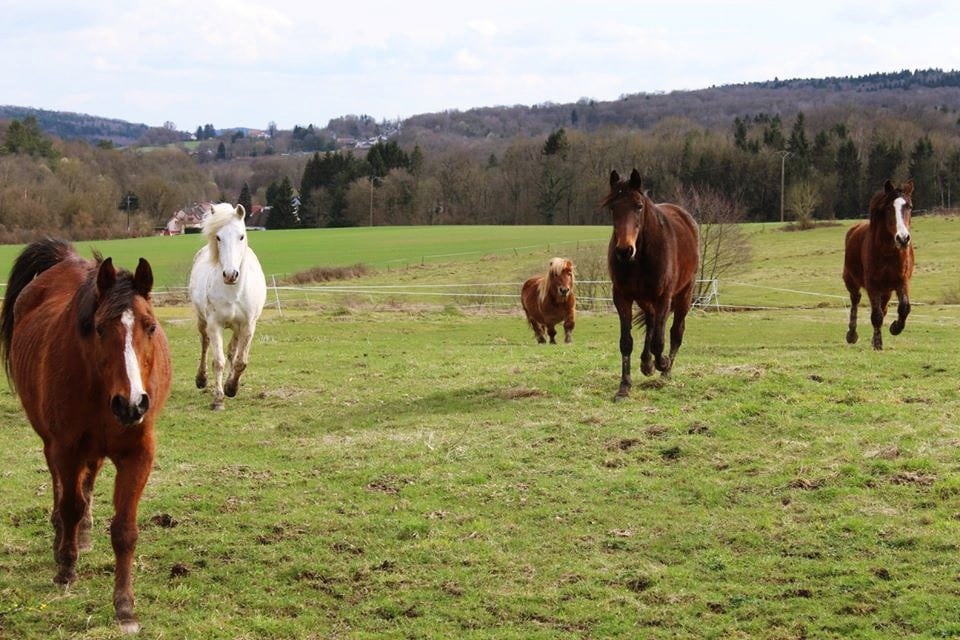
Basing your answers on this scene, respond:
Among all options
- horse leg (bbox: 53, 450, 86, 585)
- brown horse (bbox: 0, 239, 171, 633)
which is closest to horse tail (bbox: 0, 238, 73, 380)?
brown horse (bbox: 0, 239, 171, 633)

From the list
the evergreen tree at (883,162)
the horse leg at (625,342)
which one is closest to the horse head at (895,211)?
the horse leg at (625,342)

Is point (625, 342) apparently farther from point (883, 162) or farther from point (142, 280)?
point (883, 162)

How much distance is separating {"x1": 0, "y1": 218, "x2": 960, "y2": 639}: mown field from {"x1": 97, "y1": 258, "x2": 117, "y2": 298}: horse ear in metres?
1.85

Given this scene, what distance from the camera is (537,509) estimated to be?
6816mm

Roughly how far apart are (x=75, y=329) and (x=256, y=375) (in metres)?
8.52

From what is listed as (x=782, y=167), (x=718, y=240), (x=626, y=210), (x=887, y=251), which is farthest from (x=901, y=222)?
(x=782, y=167)

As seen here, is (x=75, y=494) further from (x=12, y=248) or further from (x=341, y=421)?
(x=12, y=248)

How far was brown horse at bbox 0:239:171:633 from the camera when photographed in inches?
184

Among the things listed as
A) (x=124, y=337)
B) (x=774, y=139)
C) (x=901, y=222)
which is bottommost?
(x=124, y=337)

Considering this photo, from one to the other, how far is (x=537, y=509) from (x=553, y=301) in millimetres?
12740

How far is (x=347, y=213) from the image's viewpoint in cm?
10606

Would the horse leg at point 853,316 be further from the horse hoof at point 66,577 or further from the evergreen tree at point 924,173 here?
the evergreen tree at point 924,173

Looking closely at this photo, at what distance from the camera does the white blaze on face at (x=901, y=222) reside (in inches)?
515

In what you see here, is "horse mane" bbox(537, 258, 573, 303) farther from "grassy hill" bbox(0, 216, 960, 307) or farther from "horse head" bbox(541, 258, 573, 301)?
"grassy hill" bbox(0, 216, 960, 307)
